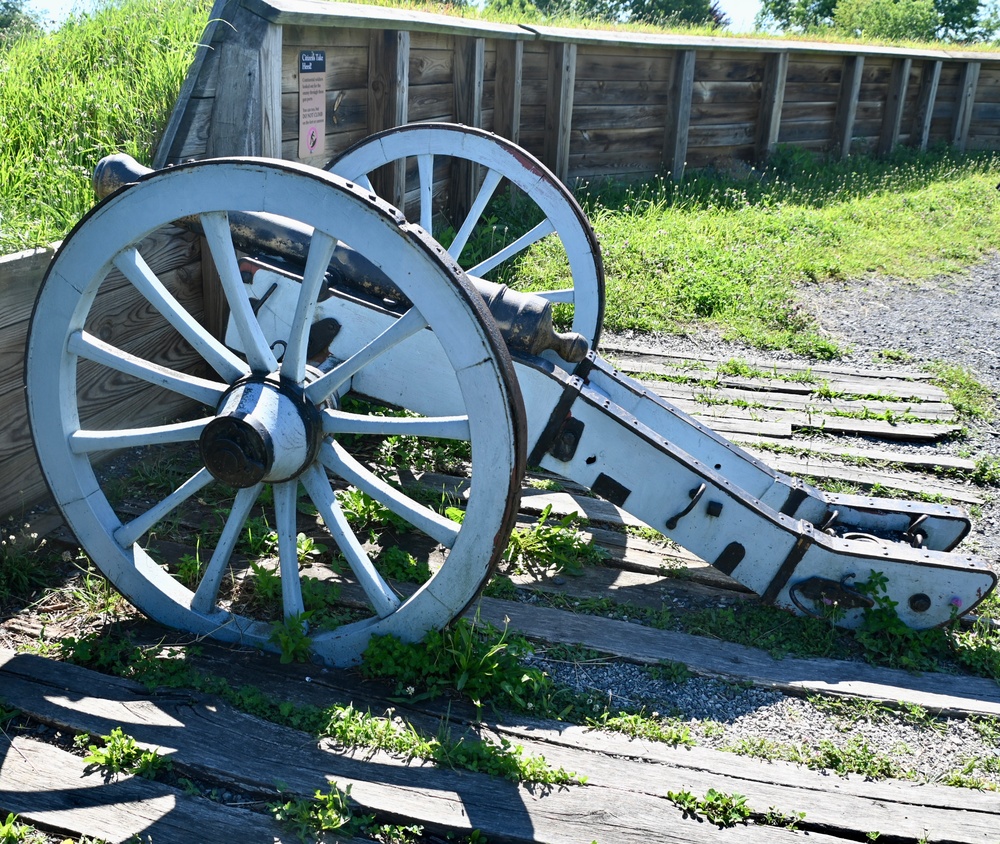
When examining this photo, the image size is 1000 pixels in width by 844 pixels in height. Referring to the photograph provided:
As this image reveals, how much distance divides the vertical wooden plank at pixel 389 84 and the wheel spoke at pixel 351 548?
318 cm

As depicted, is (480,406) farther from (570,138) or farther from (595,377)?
(570,138)

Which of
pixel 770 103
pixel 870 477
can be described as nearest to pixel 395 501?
pixel 870 477

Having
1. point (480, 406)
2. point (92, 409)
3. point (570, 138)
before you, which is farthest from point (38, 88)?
point (570, 138)

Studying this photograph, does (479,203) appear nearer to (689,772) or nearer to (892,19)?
(689,772)

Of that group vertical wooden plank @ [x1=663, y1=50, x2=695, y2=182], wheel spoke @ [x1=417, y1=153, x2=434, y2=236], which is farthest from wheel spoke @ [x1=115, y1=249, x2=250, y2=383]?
vertical wooden plank @ [x1=663, y1=50, x2=695, y2=182]

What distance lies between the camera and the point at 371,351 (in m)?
2.41

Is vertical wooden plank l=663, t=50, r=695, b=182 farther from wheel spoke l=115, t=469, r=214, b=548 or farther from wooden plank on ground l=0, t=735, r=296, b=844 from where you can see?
wooden plank on ground l=0, t=735, r=296, b=844

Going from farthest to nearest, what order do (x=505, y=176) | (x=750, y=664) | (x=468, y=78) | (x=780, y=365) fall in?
(x=468, y=78) → (x=780, y=365) → (x=505, y=176) → (x=750, y=664)

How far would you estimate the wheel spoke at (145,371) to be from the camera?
104 inches

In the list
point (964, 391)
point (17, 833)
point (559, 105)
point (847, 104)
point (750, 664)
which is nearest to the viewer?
point (17, 833)

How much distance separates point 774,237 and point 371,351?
624 centimetres

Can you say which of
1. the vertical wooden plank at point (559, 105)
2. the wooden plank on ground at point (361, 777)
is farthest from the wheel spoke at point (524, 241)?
the vertical wooden plank at point (559, 105)

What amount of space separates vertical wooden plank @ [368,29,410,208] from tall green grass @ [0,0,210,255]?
91 centimetres

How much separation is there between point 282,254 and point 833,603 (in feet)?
6.69
